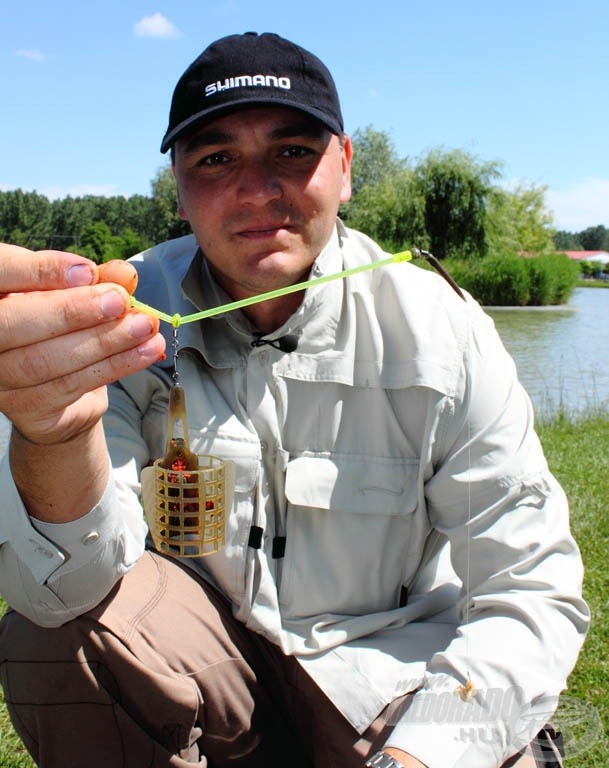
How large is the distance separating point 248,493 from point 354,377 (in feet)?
1.53

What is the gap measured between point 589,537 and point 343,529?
8.51ft

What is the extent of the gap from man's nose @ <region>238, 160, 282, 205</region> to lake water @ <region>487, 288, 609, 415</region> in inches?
272

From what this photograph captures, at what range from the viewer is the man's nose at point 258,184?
2209 millimetres

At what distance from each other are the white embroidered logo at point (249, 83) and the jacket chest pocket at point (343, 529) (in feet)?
3.61

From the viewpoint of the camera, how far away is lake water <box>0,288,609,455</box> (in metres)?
Answer: 10.1

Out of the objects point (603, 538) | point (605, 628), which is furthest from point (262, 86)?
point (603, 538)

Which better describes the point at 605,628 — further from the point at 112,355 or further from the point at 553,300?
the point at 553,300

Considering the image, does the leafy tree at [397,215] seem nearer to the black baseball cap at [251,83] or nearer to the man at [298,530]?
the black baseball cap at [251,83]

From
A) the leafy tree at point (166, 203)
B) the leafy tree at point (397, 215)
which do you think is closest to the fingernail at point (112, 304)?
the leafy tree at point (397, 215)

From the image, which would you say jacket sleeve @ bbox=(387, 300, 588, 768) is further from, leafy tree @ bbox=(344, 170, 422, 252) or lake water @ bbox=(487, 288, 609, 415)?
leafy tree @ bbox=(344, 170, 422, 252)

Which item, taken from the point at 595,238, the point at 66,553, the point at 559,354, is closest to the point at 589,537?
the point at 66,553

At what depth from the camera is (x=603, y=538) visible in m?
4.32

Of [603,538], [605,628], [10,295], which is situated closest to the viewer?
[10,295]

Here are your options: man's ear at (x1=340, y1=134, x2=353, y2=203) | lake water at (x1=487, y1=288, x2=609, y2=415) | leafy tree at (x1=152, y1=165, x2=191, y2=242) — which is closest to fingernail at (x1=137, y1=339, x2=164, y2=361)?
man's ear at (x1=340, y1=134, x2=353, y2=203)
